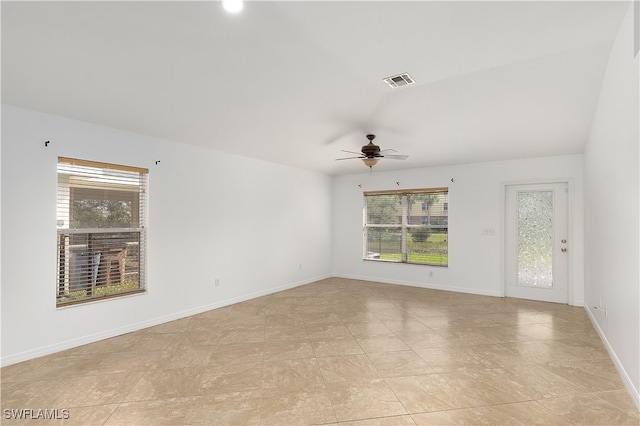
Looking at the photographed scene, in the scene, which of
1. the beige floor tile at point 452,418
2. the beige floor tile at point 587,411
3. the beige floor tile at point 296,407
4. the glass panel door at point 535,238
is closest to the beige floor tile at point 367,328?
the beige floor tile at point 296,407

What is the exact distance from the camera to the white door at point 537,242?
529 cm

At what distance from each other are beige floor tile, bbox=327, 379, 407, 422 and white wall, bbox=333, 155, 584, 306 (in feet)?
13.2

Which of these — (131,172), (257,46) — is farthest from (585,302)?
(131,172)

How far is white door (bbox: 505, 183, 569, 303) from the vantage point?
5.29 metres

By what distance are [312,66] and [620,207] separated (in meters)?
2.78

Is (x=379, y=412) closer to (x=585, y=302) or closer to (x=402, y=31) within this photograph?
(x=402, y=31)

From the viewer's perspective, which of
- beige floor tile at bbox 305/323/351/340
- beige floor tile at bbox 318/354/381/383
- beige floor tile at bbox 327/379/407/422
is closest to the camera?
beige floor tile at bbox 327/379/407/422

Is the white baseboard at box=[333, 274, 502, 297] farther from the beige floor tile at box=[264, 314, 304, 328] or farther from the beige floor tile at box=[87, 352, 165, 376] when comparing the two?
the beige floor tile at box=[87, 352, 165, 376]

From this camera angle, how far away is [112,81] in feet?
9.66

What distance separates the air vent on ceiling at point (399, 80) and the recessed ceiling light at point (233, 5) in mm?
1623

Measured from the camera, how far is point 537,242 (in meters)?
5.49

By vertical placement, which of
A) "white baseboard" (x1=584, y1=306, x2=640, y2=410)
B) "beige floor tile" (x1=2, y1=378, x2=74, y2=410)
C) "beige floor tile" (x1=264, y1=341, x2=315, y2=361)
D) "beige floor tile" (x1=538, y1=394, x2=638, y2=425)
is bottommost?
"beige floor tile" (x1=2, y1=378, x2=74, y2=410)

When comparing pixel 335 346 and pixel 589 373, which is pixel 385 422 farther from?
pixel 589 373

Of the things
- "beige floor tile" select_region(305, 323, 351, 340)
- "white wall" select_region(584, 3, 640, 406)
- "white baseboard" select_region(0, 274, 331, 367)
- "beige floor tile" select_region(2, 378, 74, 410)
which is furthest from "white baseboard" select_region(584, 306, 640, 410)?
"white baseboard" select_region(0, 274, 331, 367)
